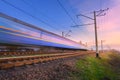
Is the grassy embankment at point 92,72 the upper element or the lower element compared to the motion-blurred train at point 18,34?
lower

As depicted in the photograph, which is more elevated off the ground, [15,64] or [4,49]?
[4,49]

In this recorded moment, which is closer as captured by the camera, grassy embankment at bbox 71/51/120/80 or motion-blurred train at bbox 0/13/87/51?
grassy embankment at bbox 71/51/120/80

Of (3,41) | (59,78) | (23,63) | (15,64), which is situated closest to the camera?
(59,78)

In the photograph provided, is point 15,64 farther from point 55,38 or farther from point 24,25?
point 55,38

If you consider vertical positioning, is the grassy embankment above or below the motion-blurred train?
below

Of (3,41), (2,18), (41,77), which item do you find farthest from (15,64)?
(2,18)

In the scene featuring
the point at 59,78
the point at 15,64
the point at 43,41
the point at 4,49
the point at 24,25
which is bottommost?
the point at 59,78

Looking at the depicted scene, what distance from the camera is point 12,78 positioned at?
595cm

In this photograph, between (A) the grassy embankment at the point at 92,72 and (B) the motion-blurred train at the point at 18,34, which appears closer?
(A) the grassy embankment at the point at 92,72

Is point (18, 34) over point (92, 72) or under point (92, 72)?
over

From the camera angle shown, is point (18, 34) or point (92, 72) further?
point (18, 34)

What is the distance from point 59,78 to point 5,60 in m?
3.14

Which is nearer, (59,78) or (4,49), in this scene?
(59,78)

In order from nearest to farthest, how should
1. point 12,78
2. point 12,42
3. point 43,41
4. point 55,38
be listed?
point 12,78, point 12,42, point 43,41, point 55,38
